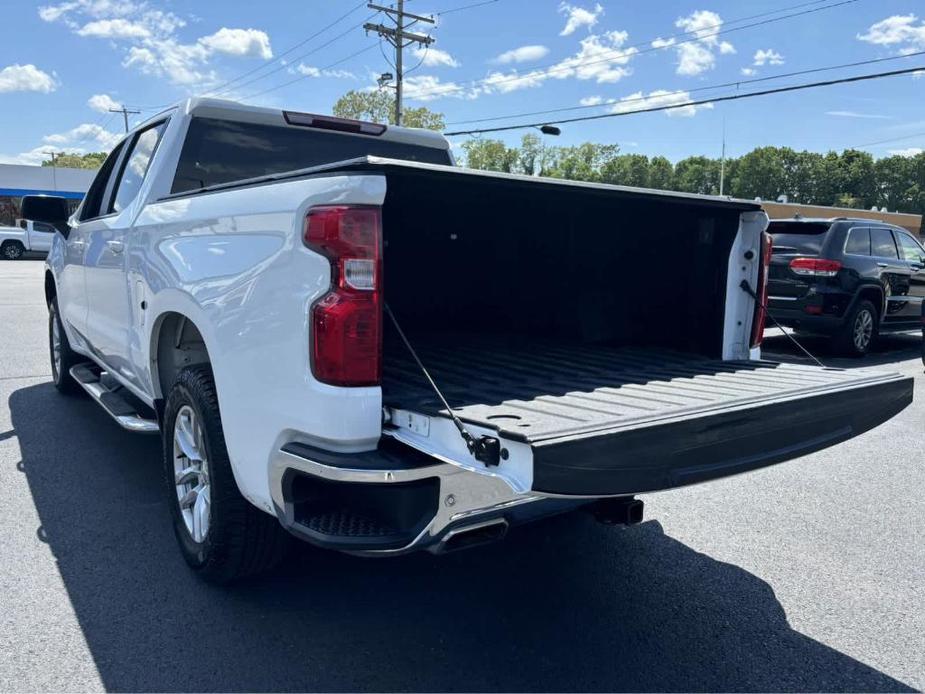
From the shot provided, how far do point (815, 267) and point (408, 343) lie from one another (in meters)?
8.22

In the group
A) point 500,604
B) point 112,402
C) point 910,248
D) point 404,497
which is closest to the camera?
point 404,497

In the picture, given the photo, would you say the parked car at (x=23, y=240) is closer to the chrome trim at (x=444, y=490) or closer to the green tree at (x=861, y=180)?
the chrome trim at (x=444, y=490)

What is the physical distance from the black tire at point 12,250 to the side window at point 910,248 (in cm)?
2953

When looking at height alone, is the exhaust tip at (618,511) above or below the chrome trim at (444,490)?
below

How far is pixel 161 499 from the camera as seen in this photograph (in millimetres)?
4207

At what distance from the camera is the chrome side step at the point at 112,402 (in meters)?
3.87

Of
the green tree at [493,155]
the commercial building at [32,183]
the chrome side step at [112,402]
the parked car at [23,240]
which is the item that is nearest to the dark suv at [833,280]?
the chrome side step at [112,402]

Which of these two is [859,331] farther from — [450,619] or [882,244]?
[450,619]

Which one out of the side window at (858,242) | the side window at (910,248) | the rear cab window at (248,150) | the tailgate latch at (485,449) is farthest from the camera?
the side window at (910,248)

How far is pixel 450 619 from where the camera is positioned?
2.99 meters

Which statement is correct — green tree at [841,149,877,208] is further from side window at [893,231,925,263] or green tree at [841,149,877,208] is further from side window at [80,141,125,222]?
side window at [80,141,125,222]

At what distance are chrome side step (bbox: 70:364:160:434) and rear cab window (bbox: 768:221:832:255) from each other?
8.02 meters

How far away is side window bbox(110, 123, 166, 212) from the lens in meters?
4.36

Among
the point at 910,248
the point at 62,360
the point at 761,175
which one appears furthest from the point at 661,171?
the point at 62,360
